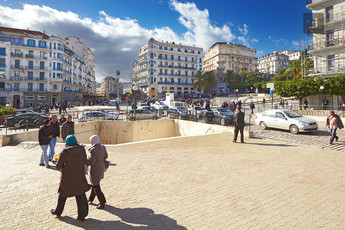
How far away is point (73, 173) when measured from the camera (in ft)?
11.9

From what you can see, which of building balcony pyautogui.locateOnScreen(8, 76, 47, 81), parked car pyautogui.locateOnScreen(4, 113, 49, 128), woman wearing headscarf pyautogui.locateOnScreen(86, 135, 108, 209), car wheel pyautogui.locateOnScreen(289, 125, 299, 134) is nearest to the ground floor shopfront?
building balcony pyautogui.locateOnScreen(8, 76, 47, 81)

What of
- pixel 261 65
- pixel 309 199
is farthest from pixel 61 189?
pixel 261 65

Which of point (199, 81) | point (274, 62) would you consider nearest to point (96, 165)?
point (199, 81)

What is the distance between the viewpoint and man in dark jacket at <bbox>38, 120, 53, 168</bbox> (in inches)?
273

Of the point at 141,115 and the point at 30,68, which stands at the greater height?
the point at 30,68

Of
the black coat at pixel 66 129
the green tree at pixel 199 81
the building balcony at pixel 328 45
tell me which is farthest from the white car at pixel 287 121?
the green tree at pixel 199 81

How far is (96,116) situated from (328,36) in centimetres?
3203

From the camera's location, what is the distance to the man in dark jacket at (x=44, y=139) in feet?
22.7

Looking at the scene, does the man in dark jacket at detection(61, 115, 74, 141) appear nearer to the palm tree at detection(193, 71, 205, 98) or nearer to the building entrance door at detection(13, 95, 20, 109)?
the building entrance door at detection(13, 95, 20, 109)

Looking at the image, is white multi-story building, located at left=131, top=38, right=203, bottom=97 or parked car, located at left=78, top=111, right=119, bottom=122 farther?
white multi-story building, located at left=131, top=38, right=203, bottom=97

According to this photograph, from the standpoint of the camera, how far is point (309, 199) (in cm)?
459

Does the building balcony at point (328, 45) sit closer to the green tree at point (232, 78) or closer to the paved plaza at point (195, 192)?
the paved plaza at point (195, 192)

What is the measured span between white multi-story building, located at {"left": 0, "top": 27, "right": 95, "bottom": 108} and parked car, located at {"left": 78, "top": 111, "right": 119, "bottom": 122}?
3894 cm

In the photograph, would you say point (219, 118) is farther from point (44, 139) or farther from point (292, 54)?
point (292, 54)
